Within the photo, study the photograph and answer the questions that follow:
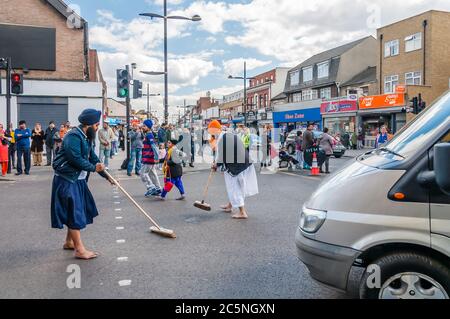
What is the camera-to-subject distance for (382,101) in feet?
109

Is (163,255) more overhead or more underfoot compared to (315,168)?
more underfoot

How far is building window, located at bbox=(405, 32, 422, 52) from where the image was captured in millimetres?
33625

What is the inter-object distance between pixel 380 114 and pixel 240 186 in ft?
95.8

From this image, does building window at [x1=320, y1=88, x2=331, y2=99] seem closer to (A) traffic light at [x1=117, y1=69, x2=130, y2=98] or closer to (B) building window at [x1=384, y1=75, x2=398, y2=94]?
(B) building window at [x1=384, y1=75, x2=398, y2=94]

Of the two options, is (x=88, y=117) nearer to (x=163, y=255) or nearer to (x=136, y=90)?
(x=163, y=255)

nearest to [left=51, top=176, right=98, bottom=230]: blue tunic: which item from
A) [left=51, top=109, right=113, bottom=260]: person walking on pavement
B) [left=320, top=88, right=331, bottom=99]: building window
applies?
[left=51, top=109, right=113, bottom=260]: person walking on pavement

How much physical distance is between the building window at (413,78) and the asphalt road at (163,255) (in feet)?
94.0

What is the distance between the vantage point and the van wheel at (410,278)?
3.01 meters

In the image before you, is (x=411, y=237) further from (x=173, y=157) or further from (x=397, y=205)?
(x=173, y=157)

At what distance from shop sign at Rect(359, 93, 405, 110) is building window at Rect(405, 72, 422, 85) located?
3182 millimetres

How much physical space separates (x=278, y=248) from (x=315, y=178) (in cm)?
876

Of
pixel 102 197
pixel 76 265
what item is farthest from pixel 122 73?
pixel 76 265

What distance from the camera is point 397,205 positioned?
10.2 ft

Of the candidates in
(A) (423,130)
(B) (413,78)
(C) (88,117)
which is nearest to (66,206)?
(C) (88,117)
